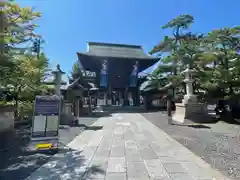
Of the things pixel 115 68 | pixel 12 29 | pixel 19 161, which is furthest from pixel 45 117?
pixel 115 68

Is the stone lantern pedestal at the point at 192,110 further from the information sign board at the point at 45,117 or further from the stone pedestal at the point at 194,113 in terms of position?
the information sign board at the point at 45,117

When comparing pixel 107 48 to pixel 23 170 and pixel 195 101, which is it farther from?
pixel 23 170

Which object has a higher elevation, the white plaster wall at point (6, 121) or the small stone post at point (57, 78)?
the small stone post at point (57, 78)

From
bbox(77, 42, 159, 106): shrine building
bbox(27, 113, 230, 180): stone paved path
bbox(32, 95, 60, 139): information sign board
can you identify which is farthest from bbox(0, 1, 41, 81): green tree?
bbox(77, 42, 159, 106): shrine building

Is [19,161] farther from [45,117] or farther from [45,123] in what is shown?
[45,117]

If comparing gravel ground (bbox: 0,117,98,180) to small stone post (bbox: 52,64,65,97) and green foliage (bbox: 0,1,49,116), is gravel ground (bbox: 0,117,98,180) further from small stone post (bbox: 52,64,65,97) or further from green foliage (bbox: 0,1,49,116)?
small stone post (bbox: 52,64,65,97)

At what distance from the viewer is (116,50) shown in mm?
28031

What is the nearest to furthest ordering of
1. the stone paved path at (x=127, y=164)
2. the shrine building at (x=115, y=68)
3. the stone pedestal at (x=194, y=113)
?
the stone paved path at (x=127, y=164) < the stone pedestal at (x=194, y=113) < the shrine building at (x=115, y=68)

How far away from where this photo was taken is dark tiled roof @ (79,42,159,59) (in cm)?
2522

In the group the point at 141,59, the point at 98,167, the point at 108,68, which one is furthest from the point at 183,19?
the point at 98,167

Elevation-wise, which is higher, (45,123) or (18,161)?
(45,123)

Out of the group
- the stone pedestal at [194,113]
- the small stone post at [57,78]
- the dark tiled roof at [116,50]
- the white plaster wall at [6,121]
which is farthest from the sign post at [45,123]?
the dark tiled roof at [116,50]

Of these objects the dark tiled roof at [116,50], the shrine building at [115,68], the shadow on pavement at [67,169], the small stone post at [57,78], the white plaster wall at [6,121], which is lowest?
the shadow on pavement at [67,169]

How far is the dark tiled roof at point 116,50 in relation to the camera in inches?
993
